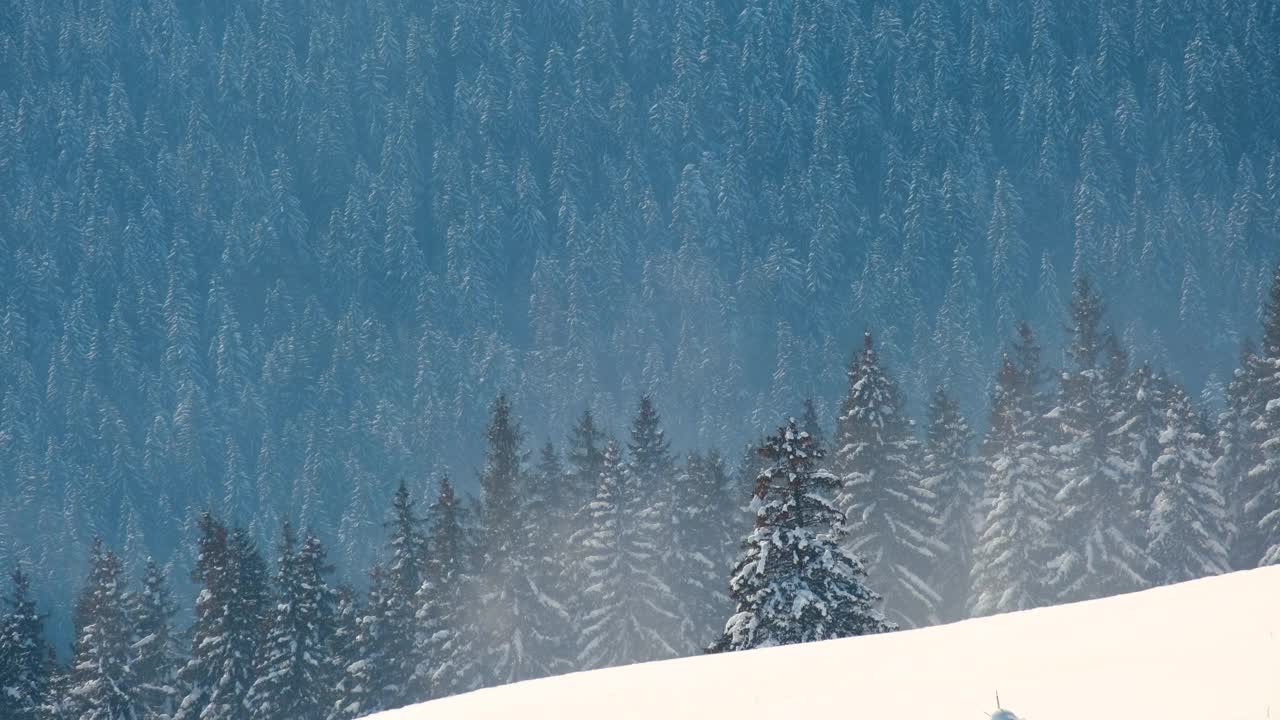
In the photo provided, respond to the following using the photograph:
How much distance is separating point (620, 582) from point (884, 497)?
868cm

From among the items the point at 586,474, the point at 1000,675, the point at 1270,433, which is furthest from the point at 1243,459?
the point at 1000,675

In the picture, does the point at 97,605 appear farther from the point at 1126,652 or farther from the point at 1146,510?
the point at 1126,652

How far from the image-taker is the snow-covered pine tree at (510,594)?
1560 inches

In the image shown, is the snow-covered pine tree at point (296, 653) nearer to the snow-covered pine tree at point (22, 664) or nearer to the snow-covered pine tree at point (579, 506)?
the snow-covered pine tree at point (22, 664)

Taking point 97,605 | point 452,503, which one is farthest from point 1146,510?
point 97,605

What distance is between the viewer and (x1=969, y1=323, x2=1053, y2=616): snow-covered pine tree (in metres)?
39.2

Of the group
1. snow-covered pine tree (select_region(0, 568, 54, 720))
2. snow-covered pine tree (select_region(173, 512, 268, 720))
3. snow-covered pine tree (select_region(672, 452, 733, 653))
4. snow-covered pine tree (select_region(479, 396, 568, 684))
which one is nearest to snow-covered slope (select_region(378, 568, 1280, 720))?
snow-covered pine tree (select_region(479, 396, 568, 684))

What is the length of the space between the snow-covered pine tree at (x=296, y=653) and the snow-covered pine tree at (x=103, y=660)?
14.8ft

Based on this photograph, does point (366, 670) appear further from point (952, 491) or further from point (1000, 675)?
point (1000, 675)

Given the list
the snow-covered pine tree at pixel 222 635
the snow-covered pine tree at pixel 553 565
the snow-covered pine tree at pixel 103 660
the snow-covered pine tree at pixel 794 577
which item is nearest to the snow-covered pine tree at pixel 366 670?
the snow-covered pine tree at pixel 222 635

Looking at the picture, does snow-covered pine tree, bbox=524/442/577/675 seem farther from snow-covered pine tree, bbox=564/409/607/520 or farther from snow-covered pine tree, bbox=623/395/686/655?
snow-covered pine tree, bbox=623/395/686/655

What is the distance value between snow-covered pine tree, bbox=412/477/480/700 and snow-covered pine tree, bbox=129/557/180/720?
7923 mm

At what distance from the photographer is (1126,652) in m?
9.36

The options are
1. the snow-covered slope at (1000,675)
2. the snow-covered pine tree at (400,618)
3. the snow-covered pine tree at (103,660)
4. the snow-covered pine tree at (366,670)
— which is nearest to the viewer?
the snow-covered slope at (1000,675)
